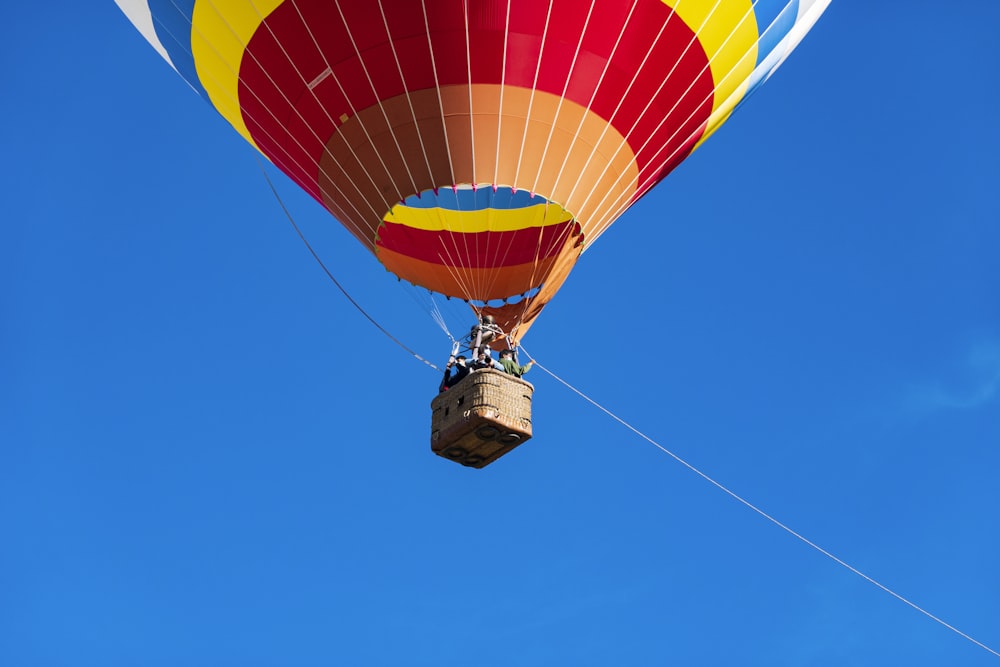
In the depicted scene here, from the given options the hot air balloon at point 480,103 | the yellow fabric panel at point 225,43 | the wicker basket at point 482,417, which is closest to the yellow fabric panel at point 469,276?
the hot air balloon at point 480,103

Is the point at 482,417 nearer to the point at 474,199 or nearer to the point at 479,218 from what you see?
the point at 474,199

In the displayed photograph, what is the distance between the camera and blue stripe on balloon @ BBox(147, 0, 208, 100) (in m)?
12.5

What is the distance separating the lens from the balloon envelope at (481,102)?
37.3 feet

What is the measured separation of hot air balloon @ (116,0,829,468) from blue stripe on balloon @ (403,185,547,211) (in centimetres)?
2

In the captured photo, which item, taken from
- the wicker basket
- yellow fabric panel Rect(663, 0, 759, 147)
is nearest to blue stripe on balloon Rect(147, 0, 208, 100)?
the wicker basket

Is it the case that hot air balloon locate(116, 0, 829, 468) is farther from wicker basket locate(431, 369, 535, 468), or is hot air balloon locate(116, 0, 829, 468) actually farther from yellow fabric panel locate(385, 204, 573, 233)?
wicker basket locate(431, 369, 535, 468)

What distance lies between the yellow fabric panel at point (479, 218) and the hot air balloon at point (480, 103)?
0.06 ft

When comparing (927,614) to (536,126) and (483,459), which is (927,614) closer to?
(483,459)

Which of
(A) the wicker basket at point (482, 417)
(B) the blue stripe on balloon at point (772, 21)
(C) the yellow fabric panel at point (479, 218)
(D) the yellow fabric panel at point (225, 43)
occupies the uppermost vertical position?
(B) the blue stripe on balloon at point (772, 21)

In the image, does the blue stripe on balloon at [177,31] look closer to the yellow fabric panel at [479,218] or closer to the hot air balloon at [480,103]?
the hot air balloon at [480,103]

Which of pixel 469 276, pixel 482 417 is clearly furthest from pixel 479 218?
pixel 482 417

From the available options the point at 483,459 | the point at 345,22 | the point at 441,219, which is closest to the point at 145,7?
the point at 345,22

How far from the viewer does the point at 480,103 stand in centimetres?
1155

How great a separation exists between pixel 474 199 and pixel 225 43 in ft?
8.41
